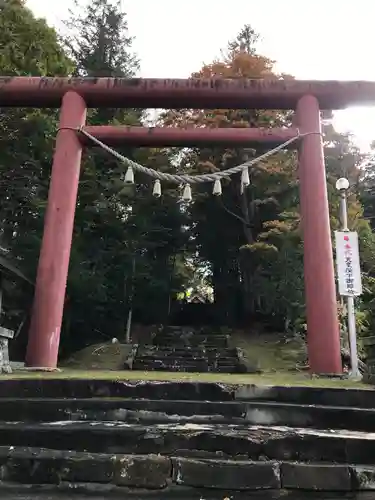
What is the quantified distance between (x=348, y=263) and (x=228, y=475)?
6014mm

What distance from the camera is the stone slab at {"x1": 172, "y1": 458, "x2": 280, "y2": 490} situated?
247cm

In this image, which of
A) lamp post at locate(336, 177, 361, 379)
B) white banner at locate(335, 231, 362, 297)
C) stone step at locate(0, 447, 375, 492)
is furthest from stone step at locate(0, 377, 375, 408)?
white banner at locate(335, 231, 362, 297)

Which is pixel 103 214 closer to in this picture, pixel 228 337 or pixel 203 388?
pixel 228 337

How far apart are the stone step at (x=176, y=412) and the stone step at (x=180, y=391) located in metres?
0.30

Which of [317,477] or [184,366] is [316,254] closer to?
[317,477]

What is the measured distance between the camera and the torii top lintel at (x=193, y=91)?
7.63m

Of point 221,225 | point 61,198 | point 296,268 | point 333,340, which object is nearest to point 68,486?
point 333,340

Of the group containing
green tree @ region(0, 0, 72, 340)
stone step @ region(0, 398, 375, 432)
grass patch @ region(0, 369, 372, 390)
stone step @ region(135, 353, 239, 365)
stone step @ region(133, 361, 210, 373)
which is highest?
green tree @ region(0, 0, 72, 340)

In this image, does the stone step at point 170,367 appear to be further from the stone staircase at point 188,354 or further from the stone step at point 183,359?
the stone step at point 183,359

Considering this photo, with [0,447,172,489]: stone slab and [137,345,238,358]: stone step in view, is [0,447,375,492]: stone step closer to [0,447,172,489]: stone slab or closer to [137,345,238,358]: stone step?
[0,447,172,489]: stone slab

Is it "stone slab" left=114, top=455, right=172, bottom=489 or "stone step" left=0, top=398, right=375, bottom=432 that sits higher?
"stone step" left=0, top=398, right=375, bottom=432

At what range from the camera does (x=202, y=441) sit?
2.88 meters

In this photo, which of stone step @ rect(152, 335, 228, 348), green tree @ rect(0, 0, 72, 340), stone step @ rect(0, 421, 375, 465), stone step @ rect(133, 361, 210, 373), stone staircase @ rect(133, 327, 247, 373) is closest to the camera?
stone step @ rect(0, 421, 375, 465)

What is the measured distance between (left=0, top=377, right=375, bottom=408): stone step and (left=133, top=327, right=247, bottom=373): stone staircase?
25.0 ft
